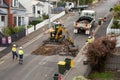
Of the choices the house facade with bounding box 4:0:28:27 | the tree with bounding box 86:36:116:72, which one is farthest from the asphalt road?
the house facade with bounding box 4:0:28:27

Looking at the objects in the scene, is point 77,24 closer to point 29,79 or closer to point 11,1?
point 11,1

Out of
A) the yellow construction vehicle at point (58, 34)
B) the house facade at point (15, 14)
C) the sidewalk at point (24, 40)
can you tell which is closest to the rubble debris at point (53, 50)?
the yellow construction vehicle at point (58, 34)

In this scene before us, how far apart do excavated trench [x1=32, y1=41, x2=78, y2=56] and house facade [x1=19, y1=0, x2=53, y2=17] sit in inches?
1113

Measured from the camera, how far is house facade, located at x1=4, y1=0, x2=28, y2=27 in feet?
171

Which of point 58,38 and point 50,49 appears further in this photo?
point 58,38

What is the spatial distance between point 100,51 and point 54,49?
39.7 feet

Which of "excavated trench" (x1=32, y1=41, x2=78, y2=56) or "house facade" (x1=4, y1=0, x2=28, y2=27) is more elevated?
"house facade" (x1=4, y1=0, x2=28, y2=27)

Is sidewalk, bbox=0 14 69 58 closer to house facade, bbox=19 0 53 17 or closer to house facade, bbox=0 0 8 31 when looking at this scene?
house facade, bbox=0 0 8 31

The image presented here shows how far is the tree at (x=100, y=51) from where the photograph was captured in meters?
28.5

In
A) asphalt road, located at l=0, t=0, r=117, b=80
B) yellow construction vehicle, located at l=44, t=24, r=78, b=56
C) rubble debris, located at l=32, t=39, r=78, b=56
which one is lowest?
asphalt road, located at l=0, t=0, r=117, b=80

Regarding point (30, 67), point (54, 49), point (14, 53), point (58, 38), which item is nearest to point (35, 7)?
point (58, 38)

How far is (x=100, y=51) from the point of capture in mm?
28531

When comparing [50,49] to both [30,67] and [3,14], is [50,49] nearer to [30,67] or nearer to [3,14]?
[30,67]

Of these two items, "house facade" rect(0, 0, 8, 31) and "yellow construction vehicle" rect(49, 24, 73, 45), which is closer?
"yellow construction vehicle" rect(49, 24, 73, 45)
